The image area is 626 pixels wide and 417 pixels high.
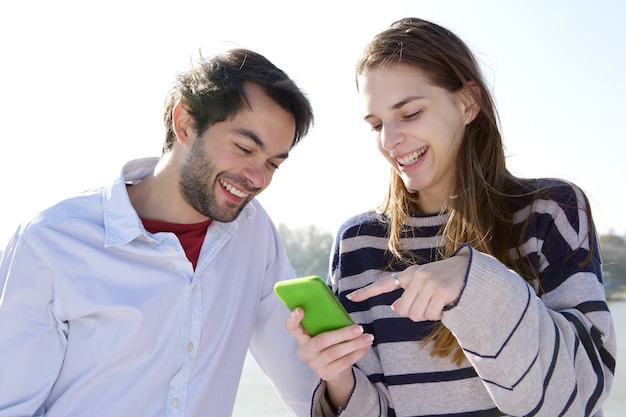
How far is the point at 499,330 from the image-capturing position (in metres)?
1.54

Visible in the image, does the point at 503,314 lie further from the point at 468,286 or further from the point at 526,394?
the point at 526,394

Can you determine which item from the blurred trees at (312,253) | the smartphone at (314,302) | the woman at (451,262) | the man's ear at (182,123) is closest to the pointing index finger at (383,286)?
the woman at (451,262)

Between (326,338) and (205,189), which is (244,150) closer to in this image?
(205,189)

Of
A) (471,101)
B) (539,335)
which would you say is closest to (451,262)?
(539,335)

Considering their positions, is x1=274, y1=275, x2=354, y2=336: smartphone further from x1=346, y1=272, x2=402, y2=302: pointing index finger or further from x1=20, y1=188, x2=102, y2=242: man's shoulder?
x1=20, y1=188, x2=102, y2=242: man's shoulder

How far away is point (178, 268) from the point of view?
2.37 meters

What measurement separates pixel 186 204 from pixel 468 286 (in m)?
1.34

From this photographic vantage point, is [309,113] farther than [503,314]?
Yes

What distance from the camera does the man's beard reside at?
2.50m

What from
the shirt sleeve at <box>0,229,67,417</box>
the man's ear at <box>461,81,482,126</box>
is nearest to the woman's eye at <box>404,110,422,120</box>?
the man's ear at <box>461,81,482,126</box>

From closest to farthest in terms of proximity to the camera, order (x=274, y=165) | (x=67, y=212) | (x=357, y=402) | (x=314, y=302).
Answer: (x=314, y=302), (x=357, y=402), (x=67, y=212), (x=274, y=165)

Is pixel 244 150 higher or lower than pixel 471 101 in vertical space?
lower

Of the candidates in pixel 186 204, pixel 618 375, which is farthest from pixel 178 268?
pixel 618 375

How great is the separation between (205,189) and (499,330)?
131 cm
